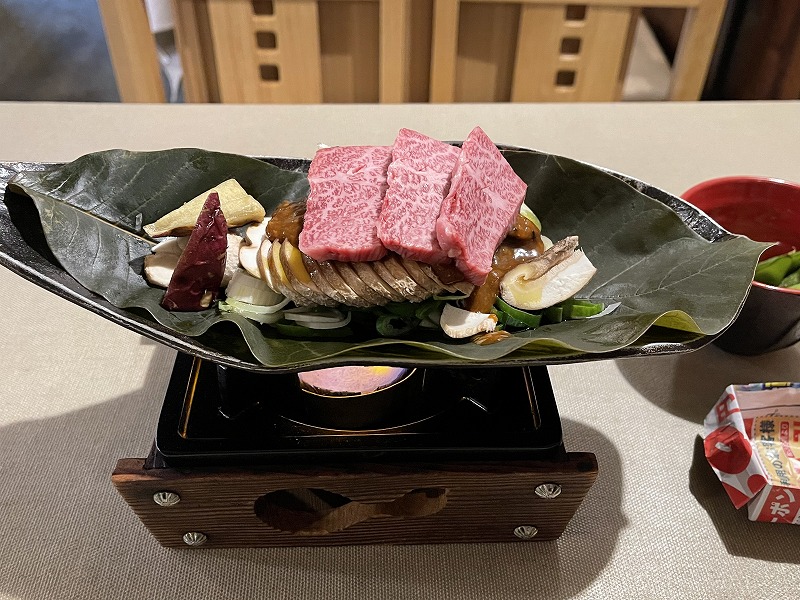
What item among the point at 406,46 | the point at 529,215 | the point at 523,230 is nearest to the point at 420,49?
the point at 406,46

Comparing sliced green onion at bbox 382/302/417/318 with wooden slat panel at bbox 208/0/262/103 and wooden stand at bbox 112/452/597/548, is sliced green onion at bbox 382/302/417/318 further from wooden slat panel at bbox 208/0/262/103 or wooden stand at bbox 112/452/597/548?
wooden slat panel at bbox 208/0/262/103

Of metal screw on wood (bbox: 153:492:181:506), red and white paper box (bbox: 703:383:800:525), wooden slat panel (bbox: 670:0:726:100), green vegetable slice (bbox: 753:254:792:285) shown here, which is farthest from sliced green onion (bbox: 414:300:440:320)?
wooden slat panel (bbox: 670:0:726:100)

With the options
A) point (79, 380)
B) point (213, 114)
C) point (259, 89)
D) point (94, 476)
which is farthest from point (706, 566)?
point (259, 89)

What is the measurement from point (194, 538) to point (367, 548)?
0.28 metres

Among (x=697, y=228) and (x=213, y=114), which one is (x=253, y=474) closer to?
(x=697, y=228)

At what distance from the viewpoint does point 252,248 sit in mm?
1040

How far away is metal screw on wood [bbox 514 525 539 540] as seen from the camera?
107cm

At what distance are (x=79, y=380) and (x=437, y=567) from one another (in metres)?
0.81

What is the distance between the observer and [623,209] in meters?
1.17

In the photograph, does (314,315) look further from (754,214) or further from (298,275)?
(754,214)

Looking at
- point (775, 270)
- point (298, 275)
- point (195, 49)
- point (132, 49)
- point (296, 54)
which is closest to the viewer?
point (298, 275)

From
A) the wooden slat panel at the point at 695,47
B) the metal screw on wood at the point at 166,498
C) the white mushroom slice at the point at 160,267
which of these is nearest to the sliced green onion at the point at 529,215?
the white mushroom slice at the point at 160,267

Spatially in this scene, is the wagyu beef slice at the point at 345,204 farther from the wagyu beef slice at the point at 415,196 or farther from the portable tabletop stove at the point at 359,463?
the portable tabletop stove at the point at 359,463

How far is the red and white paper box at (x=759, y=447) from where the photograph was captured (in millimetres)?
1054
